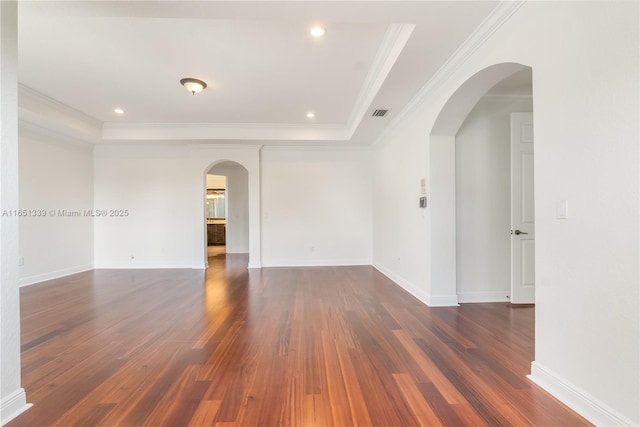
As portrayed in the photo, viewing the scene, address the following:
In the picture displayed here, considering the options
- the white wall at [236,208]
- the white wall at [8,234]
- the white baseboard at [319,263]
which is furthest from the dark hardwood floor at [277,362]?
the white wall at [236,208]

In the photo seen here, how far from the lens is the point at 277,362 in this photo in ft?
6.70

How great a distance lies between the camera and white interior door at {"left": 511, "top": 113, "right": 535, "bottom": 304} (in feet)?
10.4

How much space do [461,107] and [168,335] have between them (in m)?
3.74

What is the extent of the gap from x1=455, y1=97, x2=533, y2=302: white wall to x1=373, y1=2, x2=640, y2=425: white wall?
1587 millimetres

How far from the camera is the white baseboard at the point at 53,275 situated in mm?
4416

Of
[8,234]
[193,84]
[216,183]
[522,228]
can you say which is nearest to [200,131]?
[193,84]

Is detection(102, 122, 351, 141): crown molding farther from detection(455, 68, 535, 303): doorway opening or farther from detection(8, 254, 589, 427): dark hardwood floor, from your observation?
detection(8, 254, 589, 427): dark hardwood floor

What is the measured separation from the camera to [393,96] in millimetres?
3406

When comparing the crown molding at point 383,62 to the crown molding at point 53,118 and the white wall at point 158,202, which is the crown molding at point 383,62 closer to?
the white wall at point 158,202

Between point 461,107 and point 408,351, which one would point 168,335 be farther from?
point 461,107

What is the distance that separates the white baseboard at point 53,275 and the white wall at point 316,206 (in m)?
3.73

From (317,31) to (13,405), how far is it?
343cm

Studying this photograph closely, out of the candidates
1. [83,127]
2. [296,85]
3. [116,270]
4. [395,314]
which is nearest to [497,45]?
[296,85]

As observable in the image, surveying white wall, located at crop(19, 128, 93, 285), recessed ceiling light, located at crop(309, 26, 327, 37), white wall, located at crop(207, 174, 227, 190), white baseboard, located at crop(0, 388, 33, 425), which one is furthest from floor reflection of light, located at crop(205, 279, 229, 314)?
white wall, located at crop(207, 174, 227, 190)
